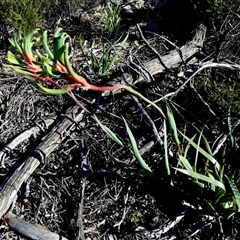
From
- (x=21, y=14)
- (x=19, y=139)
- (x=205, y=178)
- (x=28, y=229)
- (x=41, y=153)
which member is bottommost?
(x=205, y=178)

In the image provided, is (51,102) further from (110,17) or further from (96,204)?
(110,17)

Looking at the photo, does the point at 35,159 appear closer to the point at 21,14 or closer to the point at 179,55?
the point at 179,55

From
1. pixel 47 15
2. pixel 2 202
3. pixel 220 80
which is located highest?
pixel 47 15

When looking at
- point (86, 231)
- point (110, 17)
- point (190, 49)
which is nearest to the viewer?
point (86, 231)

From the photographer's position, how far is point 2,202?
8.84ft

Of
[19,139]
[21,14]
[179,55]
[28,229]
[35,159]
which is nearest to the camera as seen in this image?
[28,229]

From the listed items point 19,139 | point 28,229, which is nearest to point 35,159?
point 19,139

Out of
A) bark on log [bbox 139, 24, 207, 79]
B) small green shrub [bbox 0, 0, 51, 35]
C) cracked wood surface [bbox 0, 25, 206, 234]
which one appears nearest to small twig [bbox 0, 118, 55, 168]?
cracked wood surface [bbox 0, 25, 206, 234]

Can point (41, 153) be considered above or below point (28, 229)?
above

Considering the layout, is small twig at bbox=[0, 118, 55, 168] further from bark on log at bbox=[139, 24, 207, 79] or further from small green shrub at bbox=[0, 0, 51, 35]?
small green shrub at bbox=[0, 0, 51, 35]

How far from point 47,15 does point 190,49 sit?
1.56 m

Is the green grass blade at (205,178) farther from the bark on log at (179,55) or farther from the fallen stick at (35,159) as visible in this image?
the bark on log at (179,55)

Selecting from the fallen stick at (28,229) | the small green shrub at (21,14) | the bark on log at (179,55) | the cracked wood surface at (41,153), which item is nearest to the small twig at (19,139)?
the cracked wood surface at (41,153)

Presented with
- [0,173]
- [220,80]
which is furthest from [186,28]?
[0,173]
